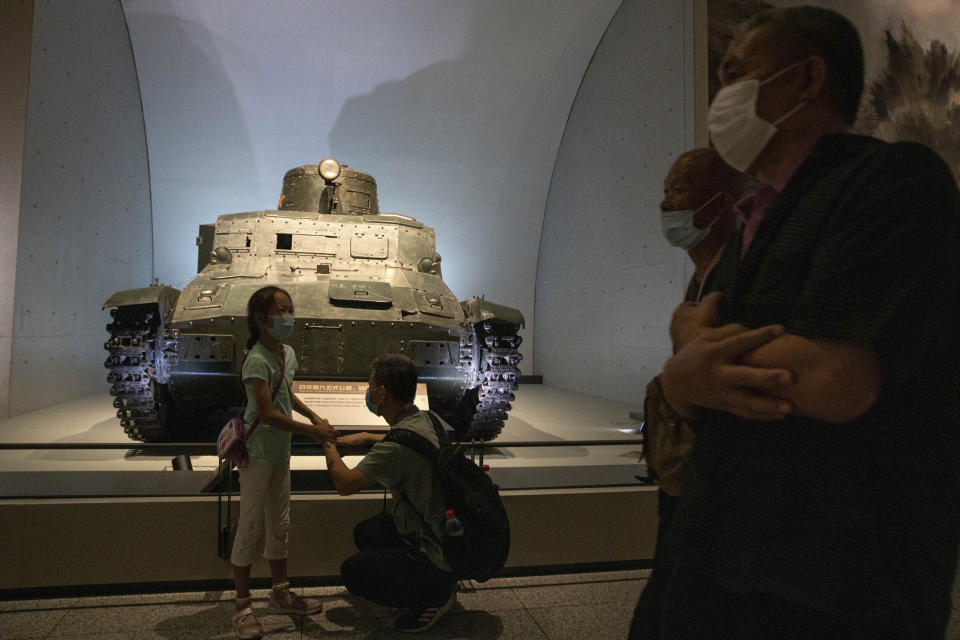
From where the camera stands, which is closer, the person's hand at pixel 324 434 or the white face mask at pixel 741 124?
the white face mask at pixel 741 124

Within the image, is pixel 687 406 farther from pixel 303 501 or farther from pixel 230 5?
pixel 230 5

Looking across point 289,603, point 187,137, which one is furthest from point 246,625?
point 187,137

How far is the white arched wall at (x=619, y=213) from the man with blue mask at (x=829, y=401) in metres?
5.57

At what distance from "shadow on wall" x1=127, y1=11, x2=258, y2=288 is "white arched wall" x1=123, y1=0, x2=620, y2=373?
2cm

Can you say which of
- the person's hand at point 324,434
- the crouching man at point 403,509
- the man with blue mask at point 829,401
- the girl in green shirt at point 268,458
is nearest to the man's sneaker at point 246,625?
the girl in green shirt at point 268,458

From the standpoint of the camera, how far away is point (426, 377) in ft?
19.1

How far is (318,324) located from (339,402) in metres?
1.21

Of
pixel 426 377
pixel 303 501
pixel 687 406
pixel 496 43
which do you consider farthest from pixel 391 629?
→ pixel 496 43

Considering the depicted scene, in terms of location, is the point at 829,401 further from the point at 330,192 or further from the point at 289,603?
the point at 330,192

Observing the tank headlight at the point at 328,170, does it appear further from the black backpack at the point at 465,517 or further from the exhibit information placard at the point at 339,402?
the black backpack at the point at 465,517

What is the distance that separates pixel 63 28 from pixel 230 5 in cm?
261

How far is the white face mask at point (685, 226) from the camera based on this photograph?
4.71 feet

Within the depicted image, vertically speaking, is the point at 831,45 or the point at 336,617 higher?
the point at 831,45

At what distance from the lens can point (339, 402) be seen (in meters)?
4.43
